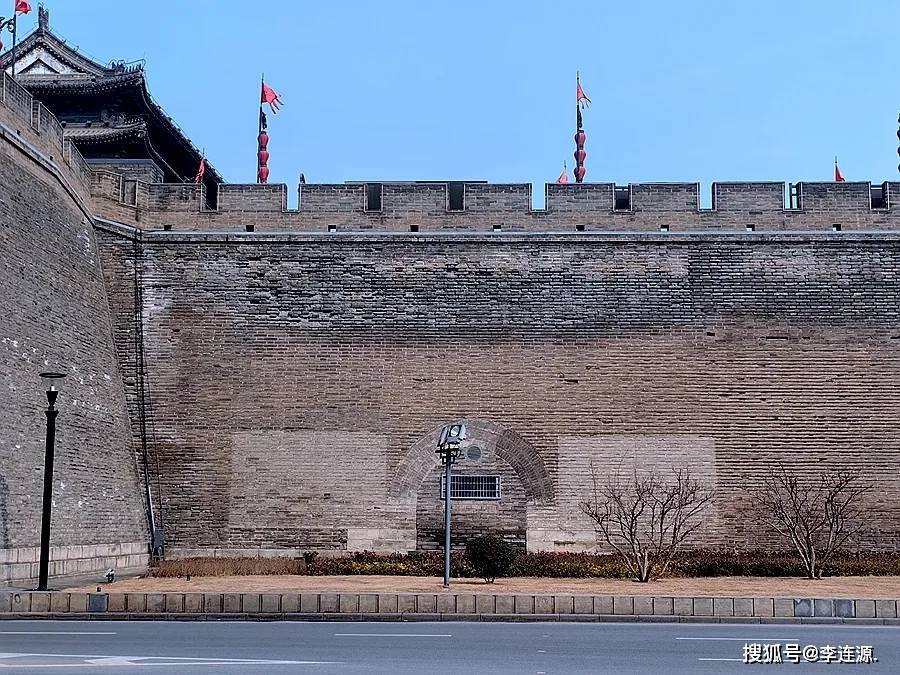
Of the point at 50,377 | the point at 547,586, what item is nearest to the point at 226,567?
the point at 50,377

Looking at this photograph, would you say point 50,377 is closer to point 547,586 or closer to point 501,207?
point 547,586

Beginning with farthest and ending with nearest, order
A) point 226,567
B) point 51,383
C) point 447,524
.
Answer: point 226,567, point 447,524, point 51,383

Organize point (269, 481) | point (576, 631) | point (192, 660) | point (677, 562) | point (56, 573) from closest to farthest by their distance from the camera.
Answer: point (192, 660) < point (576, 631) < point (56, 573) < point (677, 562) < point (269, 481)

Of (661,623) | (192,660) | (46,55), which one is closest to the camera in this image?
(192,660)

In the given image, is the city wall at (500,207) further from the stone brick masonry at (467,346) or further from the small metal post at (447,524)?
the small metal post at (447,524)

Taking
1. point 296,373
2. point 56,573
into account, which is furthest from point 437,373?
point 56,573

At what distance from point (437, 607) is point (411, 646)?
2593mm

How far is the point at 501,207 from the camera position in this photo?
18734 millimetres

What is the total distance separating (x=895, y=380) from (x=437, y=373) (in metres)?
6.76

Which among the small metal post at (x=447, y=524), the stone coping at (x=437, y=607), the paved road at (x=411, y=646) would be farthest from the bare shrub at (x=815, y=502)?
the paved road at (x=411, y=646)

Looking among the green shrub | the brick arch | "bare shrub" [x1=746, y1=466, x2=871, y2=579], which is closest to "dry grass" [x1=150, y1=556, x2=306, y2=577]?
the brick arch

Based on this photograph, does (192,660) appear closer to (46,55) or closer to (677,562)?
(677,562)

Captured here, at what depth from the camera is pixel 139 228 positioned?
61.2 feet

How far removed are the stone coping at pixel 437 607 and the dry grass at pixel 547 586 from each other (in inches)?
53.7
